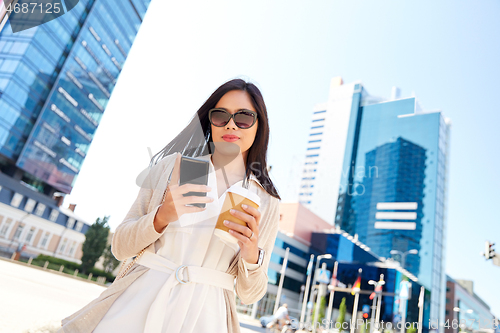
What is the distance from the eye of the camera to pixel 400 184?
67875 millimetres

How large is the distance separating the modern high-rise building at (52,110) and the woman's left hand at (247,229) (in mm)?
46178

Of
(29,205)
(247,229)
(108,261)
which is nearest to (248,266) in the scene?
(247,229)

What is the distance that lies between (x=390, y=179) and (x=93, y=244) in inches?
2260

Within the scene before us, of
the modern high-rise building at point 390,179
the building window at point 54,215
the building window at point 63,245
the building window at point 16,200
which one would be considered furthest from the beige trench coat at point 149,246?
the modern high-rise building at point 390,179

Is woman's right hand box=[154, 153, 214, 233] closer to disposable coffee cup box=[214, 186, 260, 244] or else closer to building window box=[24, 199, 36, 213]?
disposable coffee cup box=[214, 186, 260, 244]

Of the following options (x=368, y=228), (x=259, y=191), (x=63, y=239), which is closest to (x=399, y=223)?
(x=368, y=228)

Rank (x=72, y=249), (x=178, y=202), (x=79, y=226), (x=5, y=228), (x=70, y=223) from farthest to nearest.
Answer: (x=79, y=226), (x=72, y=249), (x=70, y=223), (x=5, y=228), (x=178, y=202)

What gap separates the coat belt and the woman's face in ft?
1.81

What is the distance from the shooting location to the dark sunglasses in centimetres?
148

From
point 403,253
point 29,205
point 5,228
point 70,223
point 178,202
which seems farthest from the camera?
point 403,253

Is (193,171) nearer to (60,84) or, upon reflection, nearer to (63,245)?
(60,84)

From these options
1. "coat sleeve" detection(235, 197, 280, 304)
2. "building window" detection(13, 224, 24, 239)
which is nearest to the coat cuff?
"coat sleeve" detection(235, 197, 280, 304)

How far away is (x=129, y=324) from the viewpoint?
3.54 feet

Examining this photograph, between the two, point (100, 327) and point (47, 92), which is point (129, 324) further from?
point (47, 92)
